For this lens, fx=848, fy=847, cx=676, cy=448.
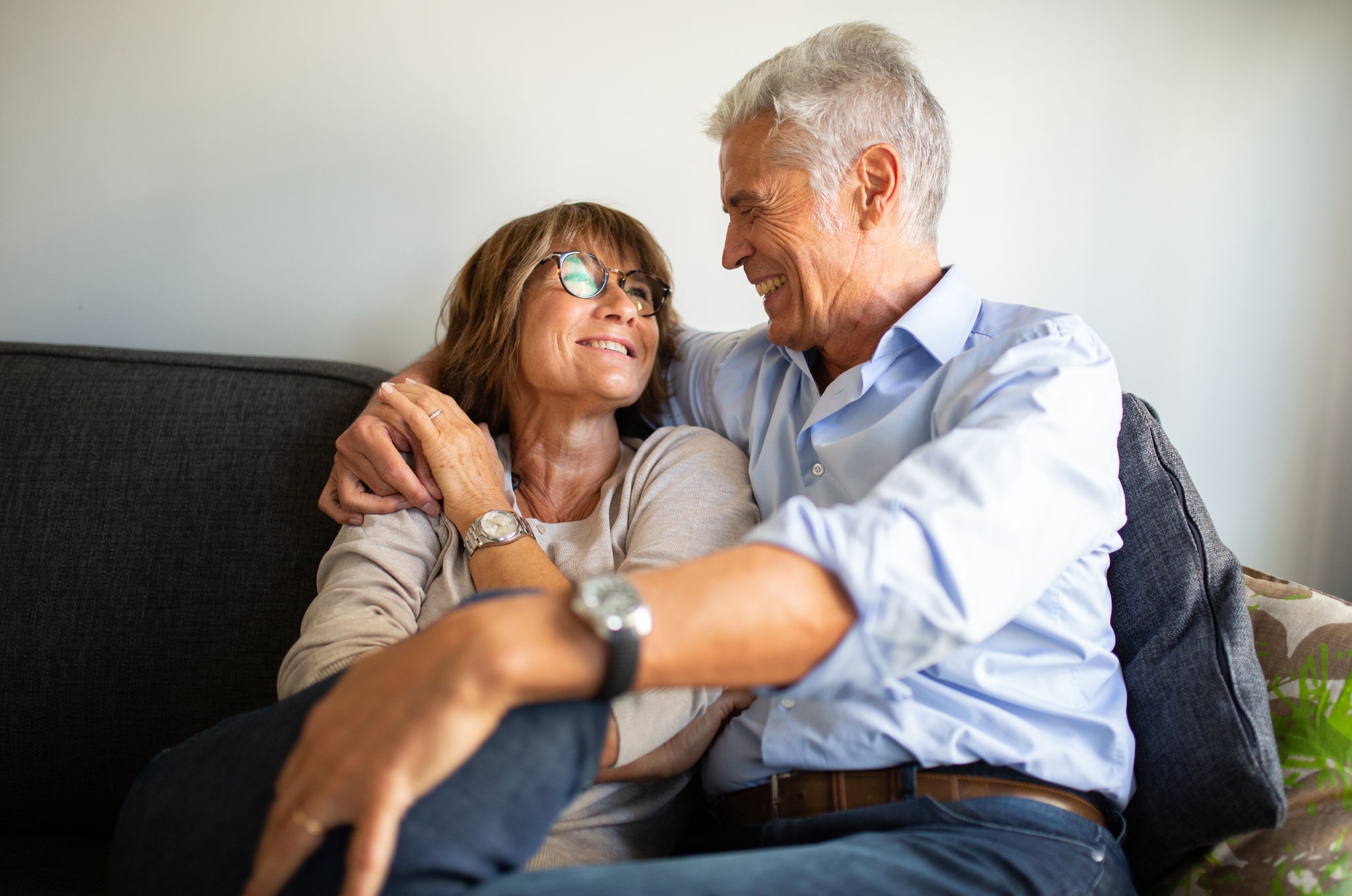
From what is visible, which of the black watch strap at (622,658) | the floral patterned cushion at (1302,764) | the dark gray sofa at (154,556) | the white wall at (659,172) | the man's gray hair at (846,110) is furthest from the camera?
the white wall at (659,172)

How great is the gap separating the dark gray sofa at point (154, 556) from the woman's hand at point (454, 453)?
229 mm

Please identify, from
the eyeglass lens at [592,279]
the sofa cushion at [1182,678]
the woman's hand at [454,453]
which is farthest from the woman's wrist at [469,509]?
the sofa cushion at [1182,678]

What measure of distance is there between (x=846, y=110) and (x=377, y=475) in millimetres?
902

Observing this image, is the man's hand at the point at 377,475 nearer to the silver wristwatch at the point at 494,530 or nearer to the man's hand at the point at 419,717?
the silver wristwatch at the point at 494,530

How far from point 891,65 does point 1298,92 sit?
94cm

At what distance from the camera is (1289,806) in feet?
3.26

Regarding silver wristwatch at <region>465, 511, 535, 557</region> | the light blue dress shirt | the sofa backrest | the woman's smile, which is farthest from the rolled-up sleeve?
the sofa backrest

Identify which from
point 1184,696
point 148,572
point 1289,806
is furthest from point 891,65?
point 148,572

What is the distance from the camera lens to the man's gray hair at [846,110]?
50.8 inches

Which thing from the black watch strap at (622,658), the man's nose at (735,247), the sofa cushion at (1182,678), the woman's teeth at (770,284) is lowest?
the sofa cushion at (1182,678)

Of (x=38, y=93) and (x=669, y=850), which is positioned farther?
(x=38, y=93)

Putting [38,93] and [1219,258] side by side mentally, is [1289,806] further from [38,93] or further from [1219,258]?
[38,93]

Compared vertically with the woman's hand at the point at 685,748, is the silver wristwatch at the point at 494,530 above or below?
above

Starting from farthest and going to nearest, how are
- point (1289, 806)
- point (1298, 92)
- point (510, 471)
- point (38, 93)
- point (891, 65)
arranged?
point (38, 93), point (1298, 92), point (510, 471), point (891, 65), point (1289, 806)
